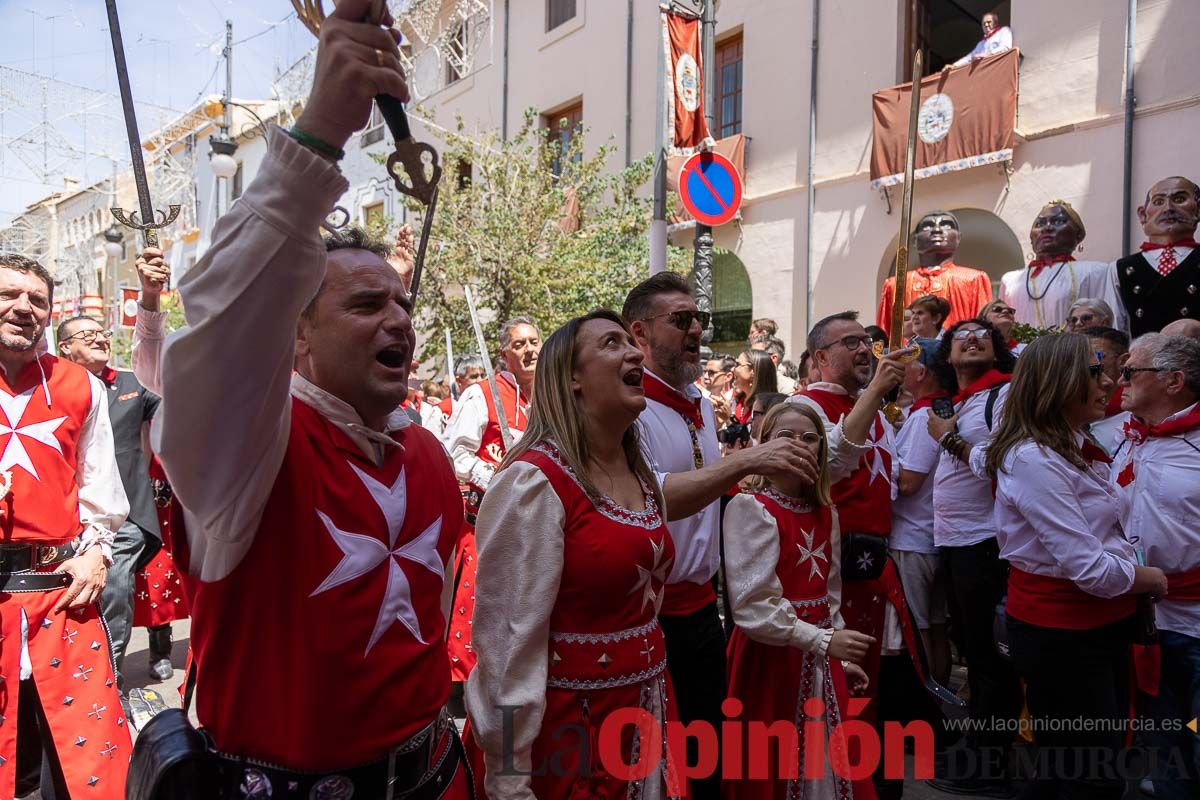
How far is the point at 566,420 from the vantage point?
2664 millimetres

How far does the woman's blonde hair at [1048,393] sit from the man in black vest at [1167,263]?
254 cm

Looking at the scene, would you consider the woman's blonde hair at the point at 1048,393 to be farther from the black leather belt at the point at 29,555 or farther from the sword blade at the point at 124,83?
the black leather belt at the point at 29,555

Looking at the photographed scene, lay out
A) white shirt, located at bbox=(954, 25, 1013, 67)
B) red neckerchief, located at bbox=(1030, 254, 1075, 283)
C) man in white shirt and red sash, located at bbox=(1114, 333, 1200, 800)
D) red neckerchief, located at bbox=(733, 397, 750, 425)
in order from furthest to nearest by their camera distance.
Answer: white shirt, located at bbox=(954, 25, 1013, 67)
red neckerchief, located at bbox=(733, 397, 750, 425)
red neckerchief, located at bbox=(1030, 254, 1075, 283)
man in white shirt and red sash, located at bbox=(1114, 333, 1200, 800)

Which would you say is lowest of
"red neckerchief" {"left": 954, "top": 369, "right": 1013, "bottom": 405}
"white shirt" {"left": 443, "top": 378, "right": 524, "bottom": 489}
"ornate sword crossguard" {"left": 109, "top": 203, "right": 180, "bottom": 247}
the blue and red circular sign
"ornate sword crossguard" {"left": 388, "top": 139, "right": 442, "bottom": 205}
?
"white shirt" {"left": 443, "top": 378, "right": 524, "bottom": 489}

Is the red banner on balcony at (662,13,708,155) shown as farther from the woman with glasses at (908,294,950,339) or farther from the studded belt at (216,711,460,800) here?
the studded belt at (216,711,460,800)

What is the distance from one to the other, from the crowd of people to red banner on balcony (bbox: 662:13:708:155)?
11.1 feet

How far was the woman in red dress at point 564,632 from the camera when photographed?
2.34 m

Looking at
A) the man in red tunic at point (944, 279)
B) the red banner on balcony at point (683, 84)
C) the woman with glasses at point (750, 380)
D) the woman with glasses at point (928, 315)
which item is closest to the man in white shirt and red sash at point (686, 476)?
the woman with glasses at point (750, 380)

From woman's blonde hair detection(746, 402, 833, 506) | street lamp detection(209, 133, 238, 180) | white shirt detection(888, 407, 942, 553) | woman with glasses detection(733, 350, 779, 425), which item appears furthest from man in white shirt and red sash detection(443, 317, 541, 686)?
street lamp detection(209, 133, 238, 180)

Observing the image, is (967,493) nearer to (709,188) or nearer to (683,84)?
(709,188)

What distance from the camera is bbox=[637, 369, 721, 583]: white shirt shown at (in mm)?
3430

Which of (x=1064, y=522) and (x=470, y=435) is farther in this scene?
(x=470, y=435)

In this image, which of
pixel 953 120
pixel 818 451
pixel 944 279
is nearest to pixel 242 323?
pixel 818 451

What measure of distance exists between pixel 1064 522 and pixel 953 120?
28.7ft
